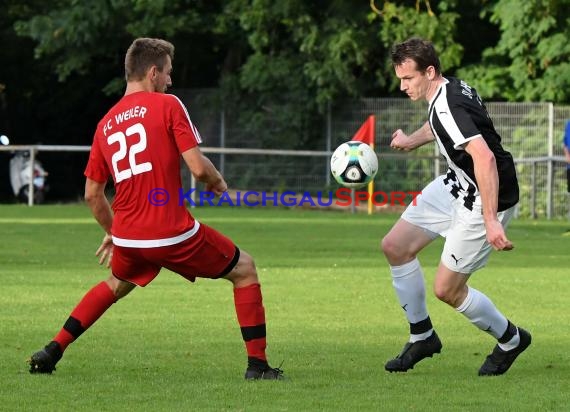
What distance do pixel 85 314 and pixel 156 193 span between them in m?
0.93

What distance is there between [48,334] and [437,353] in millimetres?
2837

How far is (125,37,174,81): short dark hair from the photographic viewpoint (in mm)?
7945

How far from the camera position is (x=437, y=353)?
898 cm

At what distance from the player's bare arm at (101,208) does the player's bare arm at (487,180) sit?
2076 mm

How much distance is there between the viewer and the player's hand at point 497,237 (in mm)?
7652

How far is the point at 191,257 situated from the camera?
7.94 meters

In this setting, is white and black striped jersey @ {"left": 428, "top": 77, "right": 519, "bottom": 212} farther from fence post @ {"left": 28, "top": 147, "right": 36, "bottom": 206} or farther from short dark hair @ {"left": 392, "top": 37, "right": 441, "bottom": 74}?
fence post @ {"left": 28, "top": 147, "right": 36, "bottom": 206}

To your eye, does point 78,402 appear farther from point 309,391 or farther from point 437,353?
point 437,353

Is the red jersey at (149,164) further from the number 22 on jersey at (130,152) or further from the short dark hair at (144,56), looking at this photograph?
the short dark hair at (144,56)

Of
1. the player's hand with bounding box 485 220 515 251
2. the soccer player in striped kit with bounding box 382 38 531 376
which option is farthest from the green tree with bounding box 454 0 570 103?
the player's hand with bounding box 485 220 515 251

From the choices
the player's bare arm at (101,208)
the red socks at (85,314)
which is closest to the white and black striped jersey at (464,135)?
the player's bare arm at (101,208)

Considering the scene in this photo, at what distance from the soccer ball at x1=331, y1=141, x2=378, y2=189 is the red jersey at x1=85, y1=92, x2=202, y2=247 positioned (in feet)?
7.47

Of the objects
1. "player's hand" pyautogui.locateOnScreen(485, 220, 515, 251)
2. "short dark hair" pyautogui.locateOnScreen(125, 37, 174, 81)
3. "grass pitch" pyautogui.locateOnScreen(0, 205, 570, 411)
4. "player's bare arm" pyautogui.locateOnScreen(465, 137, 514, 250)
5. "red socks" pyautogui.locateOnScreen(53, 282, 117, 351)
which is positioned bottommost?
"grass pitch" pyautogui.locateOnScreen(0, 205, 570, 411)

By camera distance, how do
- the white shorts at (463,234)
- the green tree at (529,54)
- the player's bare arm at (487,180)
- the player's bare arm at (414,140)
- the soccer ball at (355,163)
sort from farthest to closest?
the green tree at (529,54) < the soccer ball at (355,163) < the player's bare arm at (414,140) < the white shorts at (463,234) < the player's bare arm at (487,180)
